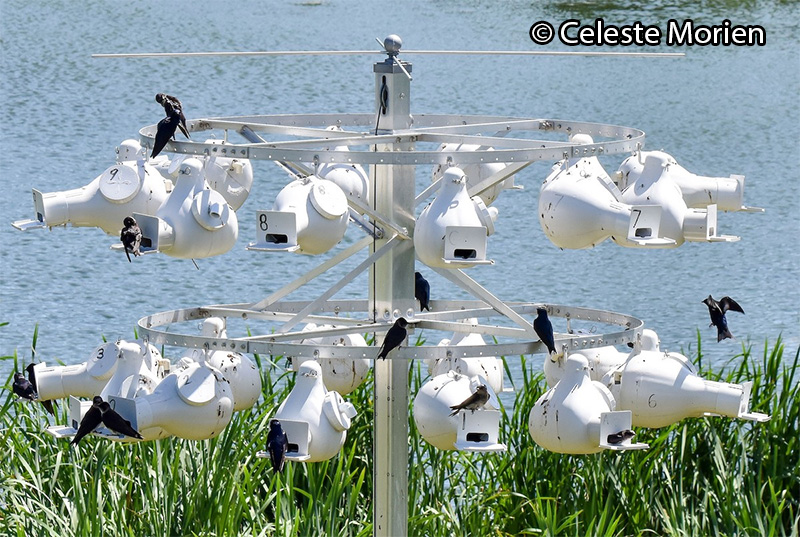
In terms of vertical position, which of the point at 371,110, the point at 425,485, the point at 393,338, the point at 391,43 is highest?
the point at 371,110

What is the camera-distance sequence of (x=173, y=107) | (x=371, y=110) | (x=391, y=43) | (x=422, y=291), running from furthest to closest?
Answer: (x=371, y=110), (x=422, y=291), (x=391, y=43), (x=173, y=107)

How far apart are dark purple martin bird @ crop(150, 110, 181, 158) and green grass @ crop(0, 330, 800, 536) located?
1231 millimetres

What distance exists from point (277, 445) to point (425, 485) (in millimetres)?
1550

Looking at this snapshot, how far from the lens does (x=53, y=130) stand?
24.0 feet

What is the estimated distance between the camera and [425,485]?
158 inches

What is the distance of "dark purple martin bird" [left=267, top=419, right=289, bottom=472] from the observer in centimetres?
250

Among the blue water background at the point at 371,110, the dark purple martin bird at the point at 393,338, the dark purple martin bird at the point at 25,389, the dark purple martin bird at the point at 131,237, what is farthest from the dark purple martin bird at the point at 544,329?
the blue water background at the point at 371,110

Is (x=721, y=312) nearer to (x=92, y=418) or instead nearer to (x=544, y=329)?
(x=544, y=329)

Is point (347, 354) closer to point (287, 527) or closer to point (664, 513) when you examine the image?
point (287, 527)

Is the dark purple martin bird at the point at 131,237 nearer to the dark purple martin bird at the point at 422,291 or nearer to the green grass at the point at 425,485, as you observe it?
the dark purple martin bird at the point at 422,291

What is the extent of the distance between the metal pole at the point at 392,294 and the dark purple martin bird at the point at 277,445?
1.13 ft

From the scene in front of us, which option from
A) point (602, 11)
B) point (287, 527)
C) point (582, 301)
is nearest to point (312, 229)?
point (287, 527)

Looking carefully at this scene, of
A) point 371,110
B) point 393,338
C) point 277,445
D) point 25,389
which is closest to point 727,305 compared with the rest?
point 393,338

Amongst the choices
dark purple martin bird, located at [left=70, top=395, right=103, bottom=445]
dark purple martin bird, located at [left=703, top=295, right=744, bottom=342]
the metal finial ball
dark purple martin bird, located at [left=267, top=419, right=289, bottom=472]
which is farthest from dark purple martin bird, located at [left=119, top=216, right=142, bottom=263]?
dark purple martin bird, located at [left=703, top=295, right=744, bottom=342]
